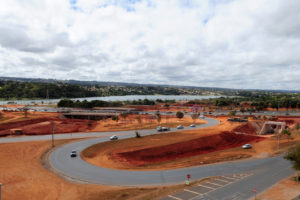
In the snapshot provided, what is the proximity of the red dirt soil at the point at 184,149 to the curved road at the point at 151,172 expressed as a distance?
22.6ft

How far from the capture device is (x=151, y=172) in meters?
34.0

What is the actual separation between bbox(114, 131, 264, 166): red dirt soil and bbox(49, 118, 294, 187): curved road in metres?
6.89

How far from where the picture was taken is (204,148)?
2062 inches

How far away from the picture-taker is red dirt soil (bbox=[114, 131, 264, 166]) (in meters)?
42.5

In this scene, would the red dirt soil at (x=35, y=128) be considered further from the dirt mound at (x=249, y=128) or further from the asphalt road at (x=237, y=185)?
the dirt mound at (x=249, y=128)

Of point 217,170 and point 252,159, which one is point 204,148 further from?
point 217,170

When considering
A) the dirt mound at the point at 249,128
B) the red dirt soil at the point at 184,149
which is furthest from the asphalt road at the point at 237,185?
the dirt mound at the point at 249,128

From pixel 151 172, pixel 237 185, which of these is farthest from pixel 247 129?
pixel 151 172

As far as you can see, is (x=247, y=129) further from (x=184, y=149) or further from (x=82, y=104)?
(x=82, y=104)

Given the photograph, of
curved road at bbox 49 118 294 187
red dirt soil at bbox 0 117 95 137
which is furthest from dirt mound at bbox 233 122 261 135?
A: red dirt soil at bbox 0 117 95 137

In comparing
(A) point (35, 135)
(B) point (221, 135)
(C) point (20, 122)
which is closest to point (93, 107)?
(C) point (20, 122)

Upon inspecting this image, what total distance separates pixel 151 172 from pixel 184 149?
17559 mm

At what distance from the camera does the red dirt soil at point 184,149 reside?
42531mm

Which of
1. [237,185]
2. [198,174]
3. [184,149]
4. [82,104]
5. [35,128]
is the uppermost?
[82,104]
